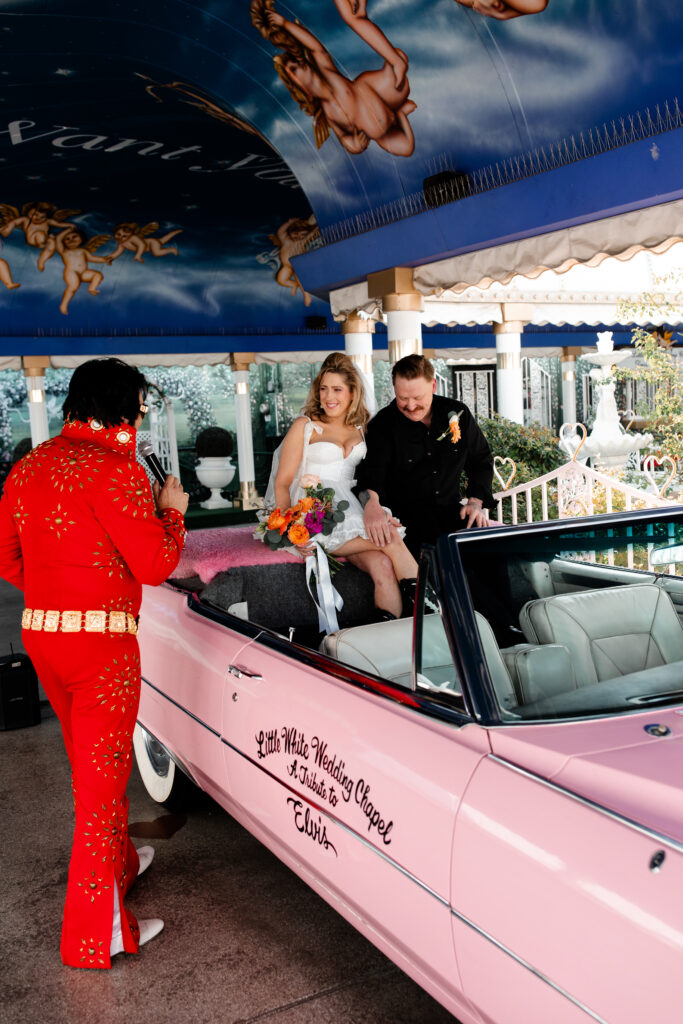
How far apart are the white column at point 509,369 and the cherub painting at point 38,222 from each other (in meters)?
8.02

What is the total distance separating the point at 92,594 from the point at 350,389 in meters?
1.78

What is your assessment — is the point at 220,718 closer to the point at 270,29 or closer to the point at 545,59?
the point at 545,59

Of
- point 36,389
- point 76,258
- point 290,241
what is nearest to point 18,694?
point 36,389

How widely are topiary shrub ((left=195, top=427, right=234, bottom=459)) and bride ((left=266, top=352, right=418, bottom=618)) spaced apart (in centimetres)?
1440

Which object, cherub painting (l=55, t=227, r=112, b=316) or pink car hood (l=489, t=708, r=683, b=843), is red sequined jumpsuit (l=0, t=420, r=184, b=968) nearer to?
pink car hood (l=489, t=708, r=683, b=843)

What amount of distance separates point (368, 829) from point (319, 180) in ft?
26.6

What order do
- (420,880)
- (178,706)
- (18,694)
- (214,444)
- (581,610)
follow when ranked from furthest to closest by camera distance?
(214,444)
(18,694)
(178,706)
(581,610)
(420,880)

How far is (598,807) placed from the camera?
5.20 ft

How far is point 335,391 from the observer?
13.0ft

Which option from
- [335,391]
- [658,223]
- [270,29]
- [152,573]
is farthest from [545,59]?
[152,573]

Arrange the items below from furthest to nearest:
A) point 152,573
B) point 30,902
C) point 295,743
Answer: point 30,902 → point 152,573 → point 295,743

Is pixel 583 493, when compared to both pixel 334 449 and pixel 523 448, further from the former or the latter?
pixel 334 449

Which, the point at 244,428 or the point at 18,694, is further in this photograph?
the point at 244,428

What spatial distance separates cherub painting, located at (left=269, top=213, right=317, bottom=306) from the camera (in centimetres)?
1741
